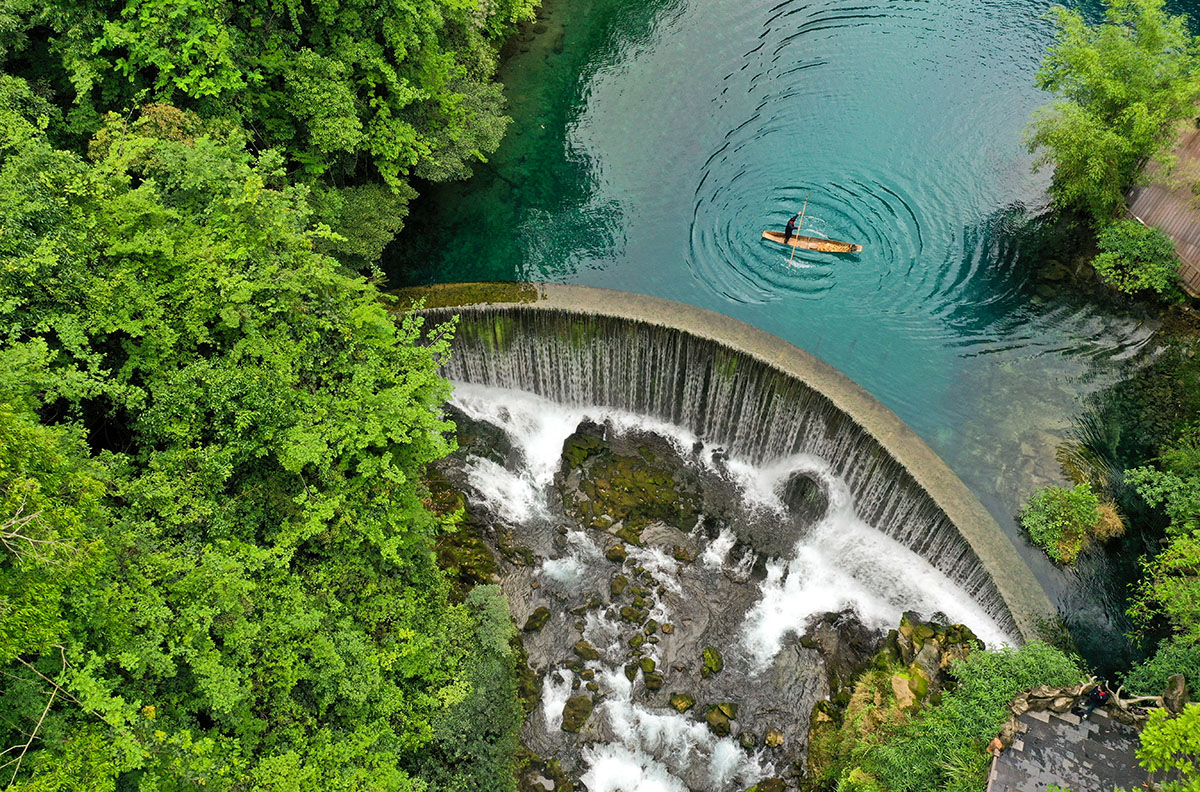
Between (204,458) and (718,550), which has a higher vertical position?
(718,550)

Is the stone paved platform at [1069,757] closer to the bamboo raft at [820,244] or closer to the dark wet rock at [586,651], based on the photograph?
the dark wet rock at [586,651]

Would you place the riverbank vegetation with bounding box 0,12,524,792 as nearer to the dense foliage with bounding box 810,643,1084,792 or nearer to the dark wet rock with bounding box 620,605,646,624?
the dark wet rock with bounding box 620,605,646,624

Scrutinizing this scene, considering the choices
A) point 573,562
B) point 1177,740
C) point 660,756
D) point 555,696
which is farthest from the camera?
point 573,562

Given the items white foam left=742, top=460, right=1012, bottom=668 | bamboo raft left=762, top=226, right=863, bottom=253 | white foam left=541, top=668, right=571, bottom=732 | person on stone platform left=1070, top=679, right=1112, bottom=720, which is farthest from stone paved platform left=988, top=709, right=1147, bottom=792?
bamboo raft left=762, top=226, right=863, bottom=253

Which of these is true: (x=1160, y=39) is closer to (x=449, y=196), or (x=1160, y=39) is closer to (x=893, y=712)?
(x=893, y=712)

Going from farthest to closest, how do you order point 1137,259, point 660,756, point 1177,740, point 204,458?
point 1137,259
point 660,756
point 204,458
point 1177,740

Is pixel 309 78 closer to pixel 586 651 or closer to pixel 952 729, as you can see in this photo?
pixel 586 651

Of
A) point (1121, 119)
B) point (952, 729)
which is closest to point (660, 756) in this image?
point (952, 729)
